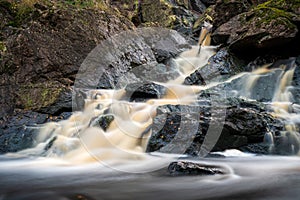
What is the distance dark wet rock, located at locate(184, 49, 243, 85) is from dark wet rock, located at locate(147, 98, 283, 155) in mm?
3256

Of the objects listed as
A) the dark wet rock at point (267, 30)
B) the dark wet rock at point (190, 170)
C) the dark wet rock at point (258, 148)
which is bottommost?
the dark wet rock at point (190, 170)

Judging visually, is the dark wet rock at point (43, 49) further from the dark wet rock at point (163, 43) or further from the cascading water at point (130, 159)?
the dark wet rock at point (163, 43)

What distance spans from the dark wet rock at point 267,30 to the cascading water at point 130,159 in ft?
2.17

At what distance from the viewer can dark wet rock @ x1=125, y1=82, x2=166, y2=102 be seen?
6.93 metres

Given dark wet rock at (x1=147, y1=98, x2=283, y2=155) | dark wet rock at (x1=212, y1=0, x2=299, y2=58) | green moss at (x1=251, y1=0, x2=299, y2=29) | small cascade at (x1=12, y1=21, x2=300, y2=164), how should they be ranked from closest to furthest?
dark wet rock at (x1=147, y1=98, x2=283, y2=155), small cascade at (x1=12, y1=21, x2=300, y2=164), dark wet rock at (x1=212, y1=0, x2=299, y2=58), green moss at (x1=251, y1=0, x2=299, y2=29)

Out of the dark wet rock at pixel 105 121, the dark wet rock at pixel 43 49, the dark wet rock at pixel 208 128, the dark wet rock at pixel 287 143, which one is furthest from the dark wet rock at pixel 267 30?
the dark wet rock at pixel 105 121

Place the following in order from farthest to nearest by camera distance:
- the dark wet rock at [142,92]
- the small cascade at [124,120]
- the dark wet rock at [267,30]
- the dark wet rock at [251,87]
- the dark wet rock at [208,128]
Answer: the dark wet rock at [267,30], the dark wet rock at [251,87], the dark wet rock at [142,92], the small cascade at [124,120], the dark wet rock at [208,128]

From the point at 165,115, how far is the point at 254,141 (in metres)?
1.55

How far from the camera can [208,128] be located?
490 cm

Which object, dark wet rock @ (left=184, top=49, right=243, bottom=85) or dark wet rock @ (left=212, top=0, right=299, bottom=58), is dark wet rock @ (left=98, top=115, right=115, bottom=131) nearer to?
dark wet rock @ (left=184, top=49, right=243, bottom=85)

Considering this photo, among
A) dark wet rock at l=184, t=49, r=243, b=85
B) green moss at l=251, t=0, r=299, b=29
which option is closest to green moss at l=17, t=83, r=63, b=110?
dark wet rock at l=184, t=49, r=243, b=85

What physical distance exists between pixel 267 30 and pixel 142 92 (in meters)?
3.78

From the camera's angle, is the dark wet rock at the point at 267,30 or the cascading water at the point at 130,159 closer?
the cascading water at the point at 130,159

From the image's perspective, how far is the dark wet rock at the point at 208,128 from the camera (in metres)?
4.82
